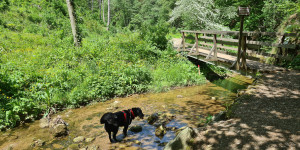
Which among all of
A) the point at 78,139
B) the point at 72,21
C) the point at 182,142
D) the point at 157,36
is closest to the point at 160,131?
the point at 182,142

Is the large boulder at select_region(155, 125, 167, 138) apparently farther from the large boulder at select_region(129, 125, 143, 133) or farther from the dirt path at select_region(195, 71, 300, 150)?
the dirt path at select_region(195, 71, 300, 150)

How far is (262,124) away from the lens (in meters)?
3.97

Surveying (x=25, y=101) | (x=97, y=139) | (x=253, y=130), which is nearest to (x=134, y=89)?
(x=97, y=139)

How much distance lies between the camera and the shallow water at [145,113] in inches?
194

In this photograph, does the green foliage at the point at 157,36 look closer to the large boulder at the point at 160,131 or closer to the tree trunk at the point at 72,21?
the tree trunk at the point at 72,21

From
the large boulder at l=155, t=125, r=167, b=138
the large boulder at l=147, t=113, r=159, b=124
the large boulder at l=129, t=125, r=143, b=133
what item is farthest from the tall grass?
the large boulder at l=155, t=125, r=167, b=138

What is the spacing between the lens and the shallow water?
492 centimetres

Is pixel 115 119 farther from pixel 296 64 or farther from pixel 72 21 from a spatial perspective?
pixel 72 21

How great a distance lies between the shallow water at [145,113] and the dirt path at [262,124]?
1517 mm

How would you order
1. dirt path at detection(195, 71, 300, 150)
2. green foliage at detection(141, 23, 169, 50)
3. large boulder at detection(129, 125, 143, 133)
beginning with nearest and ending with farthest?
dirt path at detection(195, 71, 300, 150) < large boulder at detection(129, 125, 143, 133) < green foliage at detection(141, 23, 169, 50)

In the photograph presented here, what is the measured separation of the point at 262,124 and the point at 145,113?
4140 millimetres

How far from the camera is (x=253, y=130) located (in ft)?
12.4

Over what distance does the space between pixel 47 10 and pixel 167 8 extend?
32805mm

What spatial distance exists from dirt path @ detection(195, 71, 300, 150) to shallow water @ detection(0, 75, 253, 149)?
1.52 m
